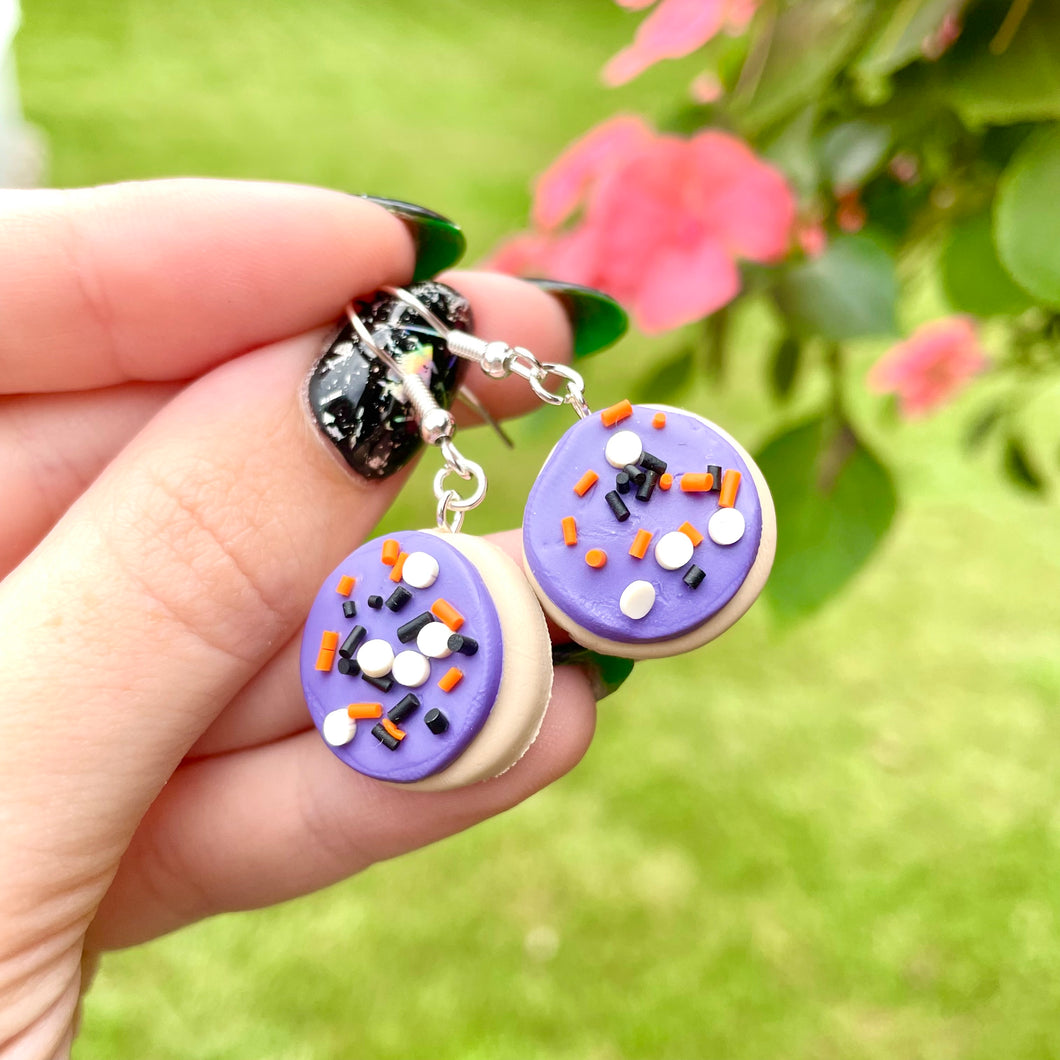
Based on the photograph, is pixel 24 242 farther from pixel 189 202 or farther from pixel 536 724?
pixel 536 724

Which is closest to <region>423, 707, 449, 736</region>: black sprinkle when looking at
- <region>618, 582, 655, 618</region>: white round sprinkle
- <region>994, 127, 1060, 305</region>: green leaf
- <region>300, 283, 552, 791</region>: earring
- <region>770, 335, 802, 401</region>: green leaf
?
<region>300, 283, 552, 791</region>: earring

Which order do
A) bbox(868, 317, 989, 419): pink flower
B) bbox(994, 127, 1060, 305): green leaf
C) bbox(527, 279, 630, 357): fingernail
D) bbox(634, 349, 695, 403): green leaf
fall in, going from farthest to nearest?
bbox(868, 317, 989, 419): pink flower < bbox(634, 349, 695, 403): green leaf < bbox(527, 279, 630, 357): fingernail < bbox(994, 127, 1060, 305): green leaf

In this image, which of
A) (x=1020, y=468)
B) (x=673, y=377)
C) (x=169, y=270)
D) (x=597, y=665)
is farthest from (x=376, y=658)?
(x=1020, y=468)

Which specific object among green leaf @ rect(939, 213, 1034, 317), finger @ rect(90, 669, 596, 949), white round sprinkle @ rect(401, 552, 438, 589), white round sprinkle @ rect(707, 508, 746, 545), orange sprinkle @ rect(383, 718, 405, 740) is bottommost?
finger @ rect(90, 669, 596, 949)

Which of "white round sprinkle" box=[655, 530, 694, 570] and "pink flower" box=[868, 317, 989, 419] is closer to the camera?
"white round sprinkle" box=[655, 530, 694, 570]

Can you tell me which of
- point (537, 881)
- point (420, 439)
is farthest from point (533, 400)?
point (537, 881)

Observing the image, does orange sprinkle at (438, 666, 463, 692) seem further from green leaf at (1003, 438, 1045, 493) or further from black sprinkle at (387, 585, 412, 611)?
green leaf at (1003, 438, 1045, 493)

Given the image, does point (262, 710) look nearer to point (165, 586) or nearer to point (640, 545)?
point (165, 586)
